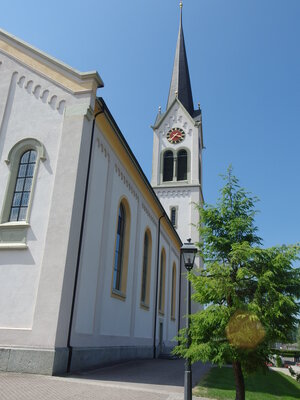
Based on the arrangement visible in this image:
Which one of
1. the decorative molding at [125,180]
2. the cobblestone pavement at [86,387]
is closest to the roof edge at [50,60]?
the decorative molding at [125,180]

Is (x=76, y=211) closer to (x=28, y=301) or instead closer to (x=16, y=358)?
(x=28, y=301)

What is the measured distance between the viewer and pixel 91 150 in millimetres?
12516

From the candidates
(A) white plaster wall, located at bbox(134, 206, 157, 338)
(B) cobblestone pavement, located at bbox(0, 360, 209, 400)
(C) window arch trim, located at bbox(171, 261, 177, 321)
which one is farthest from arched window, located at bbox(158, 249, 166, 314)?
(B) cobblestone pavement, located at bbox(0, 360, 209, 400)

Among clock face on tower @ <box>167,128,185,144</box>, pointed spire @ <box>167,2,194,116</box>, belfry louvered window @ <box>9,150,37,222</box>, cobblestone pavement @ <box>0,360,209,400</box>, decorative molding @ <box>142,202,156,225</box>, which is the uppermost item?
pointed spire @ <box>167,2,194,116</box>

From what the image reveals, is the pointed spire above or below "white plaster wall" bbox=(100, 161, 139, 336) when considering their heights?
above

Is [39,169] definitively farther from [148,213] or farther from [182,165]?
[182,165]

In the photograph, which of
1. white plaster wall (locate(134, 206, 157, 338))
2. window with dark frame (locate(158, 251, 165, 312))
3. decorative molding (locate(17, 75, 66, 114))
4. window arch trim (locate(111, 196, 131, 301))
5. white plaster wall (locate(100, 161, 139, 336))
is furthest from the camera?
window with dark frame (locate(158, 251, 165, 312))

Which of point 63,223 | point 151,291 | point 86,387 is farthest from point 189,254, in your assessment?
point 151,291

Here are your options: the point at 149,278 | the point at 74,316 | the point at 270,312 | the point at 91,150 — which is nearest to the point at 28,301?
the point at 74,316

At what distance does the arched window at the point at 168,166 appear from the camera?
122 feet

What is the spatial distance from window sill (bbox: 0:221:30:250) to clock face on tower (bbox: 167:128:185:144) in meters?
28.9

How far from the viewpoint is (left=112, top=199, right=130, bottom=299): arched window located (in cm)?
1529

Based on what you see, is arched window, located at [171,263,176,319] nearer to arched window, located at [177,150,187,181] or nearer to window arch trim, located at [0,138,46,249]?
arched window, located at [177,150,187,181]

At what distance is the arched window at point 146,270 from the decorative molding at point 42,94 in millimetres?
9798
